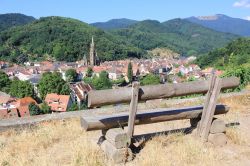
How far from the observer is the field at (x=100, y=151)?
409cm

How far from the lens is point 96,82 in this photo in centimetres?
8538

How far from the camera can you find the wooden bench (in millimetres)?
4105

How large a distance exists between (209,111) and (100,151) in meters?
1.43

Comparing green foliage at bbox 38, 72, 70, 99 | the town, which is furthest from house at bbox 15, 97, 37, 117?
green foliage at bbox 38, 72, 70, 99

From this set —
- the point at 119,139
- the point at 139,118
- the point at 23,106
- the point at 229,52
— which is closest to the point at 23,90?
the point at 23,106

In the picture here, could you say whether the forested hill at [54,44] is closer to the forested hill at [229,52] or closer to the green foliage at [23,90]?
the forested hill at [229,52]

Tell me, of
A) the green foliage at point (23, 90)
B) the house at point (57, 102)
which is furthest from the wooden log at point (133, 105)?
the green foliage at point (23, 90)

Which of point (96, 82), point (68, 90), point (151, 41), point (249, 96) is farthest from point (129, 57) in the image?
point (249, 96)

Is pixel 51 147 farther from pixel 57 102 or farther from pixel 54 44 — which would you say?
pixel 54 44

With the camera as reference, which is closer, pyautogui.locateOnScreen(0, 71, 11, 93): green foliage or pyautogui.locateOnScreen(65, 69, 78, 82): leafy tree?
pyautogui.locateOnScreen(0, 71, 11, 93): green foliage

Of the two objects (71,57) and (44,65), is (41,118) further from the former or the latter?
(71,57)

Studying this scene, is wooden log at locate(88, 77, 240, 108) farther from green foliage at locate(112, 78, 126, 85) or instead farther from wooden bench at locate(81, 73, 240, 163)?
green foliage at locate(112, 78, 126, 85)

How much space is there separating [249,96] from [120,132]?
549cm

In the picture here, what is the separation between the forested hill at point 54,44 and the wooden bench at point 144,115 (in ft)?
428
